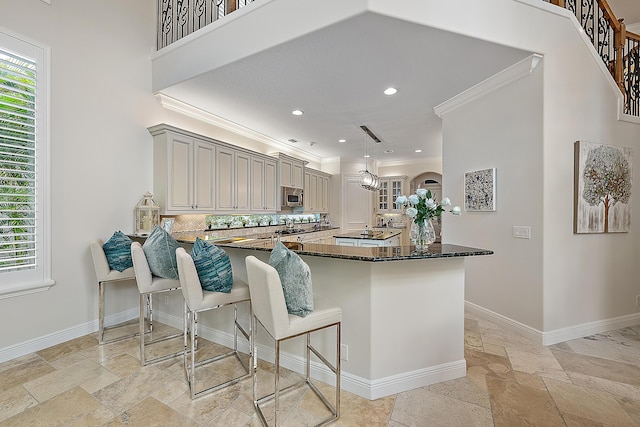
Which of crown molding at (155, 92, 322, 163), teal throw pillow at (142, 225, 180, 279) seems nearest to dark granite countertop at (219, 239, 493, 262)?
teal throw pillow at (142, 225, 180, 279)

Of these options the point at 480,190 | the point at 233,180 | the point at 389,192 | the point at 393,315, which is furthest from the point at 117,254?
the point at 389,192

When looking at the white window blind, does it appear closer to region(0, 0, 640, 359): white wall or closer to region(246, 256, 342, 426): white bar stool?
region(0, 0, 640, 359): white wall

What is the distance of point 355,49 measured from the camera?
2.74 meters

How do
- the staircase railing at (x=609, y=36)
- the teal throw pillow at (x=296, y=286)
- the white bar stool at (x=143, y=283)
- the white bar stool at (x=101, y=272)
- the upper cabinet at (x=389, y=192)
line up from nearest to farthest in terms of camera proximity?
the teal throw pillow at (x=296, y=286) → the white bar stool at (x=143, y=283) → the white bar stool at (x=101, y=272) → the staircase railing at (x=609, y=36) → the upper cabinet at (x=389, y=192)

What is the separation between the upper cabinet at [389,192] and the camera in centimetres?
825

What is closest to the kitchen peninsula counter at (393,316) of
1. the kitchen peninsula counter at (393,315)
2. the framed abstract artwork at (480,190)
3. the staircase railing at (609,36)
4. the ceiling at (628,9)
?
the kitchen peninsula counter at (393,315)

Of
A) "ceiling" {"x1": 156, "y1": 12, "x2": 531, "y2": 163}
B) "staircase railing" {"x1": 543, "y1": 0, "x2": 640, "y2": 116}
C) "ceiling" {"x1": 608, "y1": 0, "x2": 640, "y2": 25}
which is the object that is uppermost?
"ceiling" {"x1": 608, "y1": 0, "x2": 640, "y2": 25}

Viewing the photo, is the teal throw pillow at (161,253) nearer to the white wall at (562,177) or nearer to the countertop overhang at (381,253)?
the countertop overhang at (381,253)

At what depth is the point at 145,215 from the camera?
3584 millimetres

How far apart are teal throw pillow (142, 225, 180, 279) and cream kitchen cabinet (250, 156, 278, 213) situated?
2.73 meters

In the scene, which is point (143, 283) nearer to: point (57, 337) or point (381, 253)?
point (57, 337)

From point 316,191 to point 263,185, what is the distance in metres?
2.17

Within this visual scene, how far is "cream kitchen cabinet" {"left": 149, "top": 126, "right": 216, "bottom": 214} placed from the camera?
374cm

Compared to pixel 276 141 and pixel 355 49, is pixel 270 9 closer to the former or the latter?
pixel 355 49
